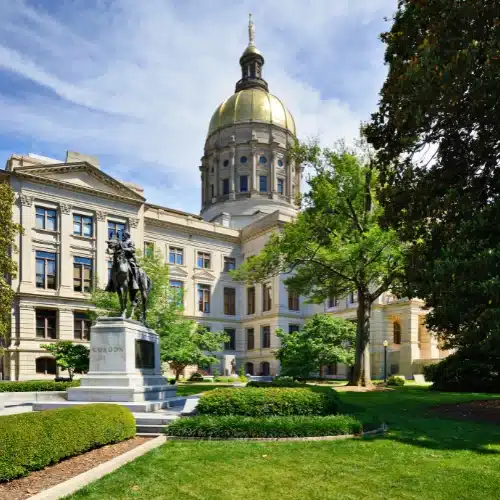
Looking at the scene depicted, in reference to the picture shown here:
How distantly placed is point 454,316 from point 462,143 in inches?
252

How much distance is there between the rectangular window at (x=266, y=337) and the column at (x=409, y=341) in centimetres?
1473

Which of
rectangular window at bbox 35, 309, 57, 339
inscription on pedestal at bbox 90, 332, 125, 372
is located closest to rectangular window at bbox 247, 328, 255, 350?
rectangular window at bbox 35, 309, 57, 339

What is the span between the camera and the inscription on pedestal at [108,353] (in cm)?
1571

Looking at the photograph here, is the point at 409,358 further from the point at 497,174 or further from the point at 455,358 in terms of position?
the point at 497,174

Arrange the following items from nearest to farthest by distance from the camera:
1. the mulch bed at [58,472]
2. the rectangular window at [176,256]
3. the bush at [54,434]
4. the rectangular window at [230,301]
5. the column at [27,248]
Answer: the mulch bed at [58,472], the bush at [54,434], the column at [27,248], the rectangular window at [176,256], the rectangular window at [230,301]

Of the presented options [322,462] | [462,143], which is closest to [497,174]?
[462,143]

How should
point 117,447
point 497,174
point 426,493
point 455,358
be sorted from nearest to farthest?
point 426,493 < point 117,447 < point 497,174 < point 455,358

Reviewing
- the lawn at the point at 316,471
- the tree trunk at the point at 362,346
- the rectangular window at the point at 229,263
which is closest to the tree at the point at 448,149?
the lawn at the point at 316,471

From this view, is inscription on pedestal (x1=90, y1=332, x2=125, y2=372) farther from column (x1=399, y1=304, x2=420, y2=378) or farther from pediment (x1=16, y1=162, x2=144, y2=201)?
column (x1=399, y1=304, x2=420, y2=378)

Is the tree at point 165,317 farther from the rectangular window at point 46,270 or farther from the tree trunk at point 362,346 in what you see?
the tree trunk at point 362,346

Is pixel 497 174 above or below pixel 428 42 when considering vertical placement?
below

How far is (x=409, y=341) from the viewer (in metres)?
47.6

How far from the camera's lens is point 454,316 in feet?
48.7

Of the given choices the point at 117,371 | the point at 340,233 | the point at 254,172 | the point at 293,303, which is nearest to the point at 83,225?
the point at 293,303
